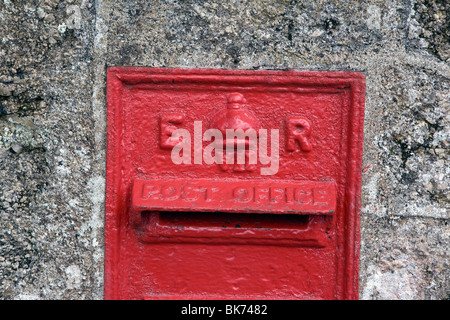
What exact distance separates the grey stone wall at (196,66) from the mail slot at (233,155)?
0.14ft

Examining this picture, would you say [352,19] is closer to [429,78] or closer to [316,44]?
[316,44]

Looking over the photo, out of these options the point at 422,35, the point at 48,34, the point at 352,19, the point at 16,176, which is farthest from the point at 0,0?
the point at 422,35

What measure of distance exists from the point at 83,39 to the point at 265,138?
564 millimetres

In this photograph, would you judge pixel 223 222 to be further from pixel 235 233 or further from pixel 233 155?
pixel 233 155

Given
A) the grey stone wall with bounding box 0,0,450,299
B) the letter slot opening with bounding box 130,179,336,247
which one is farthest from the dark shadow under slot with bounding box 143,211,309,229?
the grey stone wall with bounding box 0,0,450,299

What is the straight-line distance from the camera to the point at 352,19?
100 cm

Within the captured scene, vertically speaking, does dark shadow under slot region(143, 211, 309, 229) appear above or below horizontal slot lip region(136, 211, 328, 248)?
above

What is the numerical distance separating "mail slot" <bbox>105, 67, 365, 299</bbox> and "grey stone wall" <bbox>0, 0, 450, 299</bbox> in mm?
43

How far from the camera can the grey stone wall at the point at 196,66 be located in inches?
39.5

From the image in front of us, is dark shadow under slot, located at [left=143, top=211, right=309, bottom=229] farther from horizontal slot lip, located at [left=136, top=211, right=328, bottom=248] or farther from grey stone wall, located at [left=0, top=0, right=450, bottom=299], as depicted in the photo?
grey stone wall, located at [left=0, top=0, right=450, bottom=299]

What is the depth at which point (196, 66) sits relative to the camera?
3.34ft

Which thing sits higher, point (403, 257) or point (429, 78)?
point (429, 78)

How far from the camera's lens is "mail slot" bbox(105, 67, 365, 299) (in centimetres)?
101

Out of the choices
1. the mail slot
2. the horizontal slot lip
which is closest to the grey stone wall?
the mail slot
